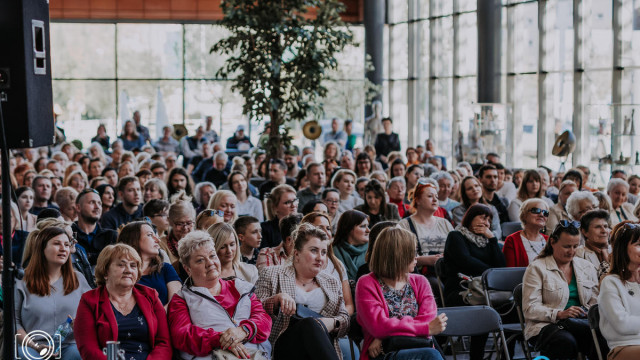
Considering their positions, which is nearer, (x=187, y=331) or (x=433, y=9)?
(x=187, y=331)

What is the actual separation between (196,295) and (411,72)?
1933 centimetres

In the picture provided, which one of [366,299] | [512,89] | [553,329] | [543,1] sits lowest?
[553,329]

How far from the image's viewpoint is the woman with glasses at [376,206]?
8.34m

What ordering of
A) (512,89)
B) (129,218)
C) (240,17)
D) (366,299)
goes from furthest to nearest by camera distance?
(512,89) → (240,17) → (129,218) → (366,299)

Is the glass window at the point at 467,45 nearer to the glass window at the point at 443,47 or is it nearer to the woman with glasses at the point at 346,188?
the glass window at the point at 443,47

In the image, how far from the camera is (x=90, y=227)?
732cm

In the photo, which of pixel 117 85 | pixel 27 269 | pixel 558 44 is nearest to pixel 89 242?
pixel 27 269

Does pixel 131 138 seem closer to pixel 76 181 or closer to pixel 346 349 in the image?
pixel 76 181

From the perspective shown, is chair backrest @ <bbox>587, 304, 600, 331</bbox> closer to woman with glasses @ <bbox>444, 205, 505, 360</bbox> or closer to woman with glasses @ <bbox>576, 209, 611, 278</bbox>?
woman with glasses @ <bbox>576, 209, 611, 278</bbox>

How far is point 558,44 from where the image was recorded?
697 inches

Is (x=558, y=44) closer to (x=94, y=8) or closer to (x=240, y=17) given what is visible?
(x=240, y=17)

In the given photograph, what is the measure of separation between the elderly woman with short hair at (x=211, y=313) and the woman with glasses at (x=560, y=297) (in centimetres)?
189

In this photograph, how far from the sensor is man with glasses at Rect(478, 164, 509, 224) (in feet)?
30.7

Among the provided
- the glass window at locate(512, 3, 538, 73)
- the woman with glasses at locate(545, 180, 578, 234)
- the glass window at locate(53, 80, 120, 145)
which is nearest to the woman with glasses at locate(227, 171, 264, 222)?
the woman with glasses at locate(545, 180, 578, 234)
